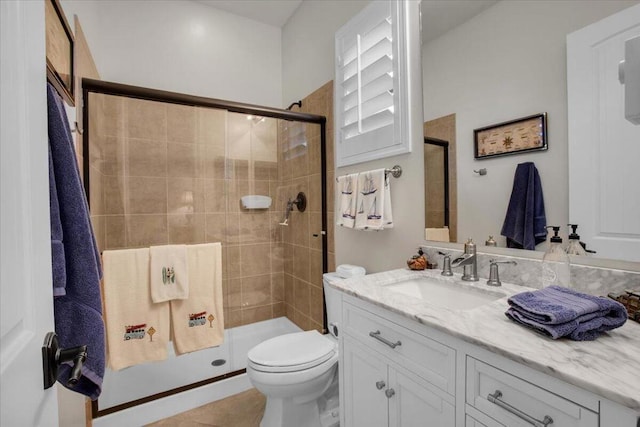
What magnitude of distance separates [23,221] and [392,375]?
3.33 feet

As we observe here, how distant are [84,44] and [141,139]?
0.58 meters

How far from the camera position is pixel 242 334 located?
7.47ft

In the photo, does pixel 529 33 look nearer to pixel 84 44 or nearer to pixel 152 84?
pixel 84 44

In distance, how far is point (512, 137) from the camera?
1153 mm

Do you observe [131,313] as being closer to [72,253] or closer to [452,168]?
[72,253]

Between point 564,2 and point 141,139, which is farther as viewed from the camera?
point 141,139

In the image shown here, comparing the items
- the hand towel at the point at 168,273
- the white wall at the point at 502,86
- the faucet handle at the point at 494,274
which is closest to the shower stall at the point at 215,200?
the hand towel at the point at 168,273

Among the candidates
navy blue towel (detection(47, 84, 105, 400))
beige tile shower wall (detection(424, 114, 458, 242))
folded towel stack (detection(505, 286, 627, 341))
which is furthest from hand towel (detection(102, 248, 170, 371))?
folded towel stack (detection(505, 286, 627, 341))

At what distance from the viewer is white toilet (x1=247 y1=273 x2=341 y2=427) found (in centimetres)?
139

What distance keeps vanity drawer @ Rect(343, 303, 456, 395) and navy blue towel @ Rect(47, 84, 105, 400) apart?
0.82 meters

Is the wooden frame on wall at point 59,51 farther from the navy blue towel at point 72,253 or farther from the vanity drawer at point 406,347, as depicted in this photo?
the vanity drawer at point 406,347

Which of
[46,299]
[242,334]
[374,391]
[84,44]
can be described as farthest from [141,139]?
[374,391]

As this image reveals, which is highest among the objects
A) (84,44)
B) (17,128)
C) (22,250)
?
(84,44)

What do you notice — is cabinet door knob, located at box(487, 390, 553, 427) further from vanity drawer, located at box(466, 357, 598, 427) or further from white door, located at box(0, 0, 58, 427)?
white door, located at box(0, 0, 58, 427)
